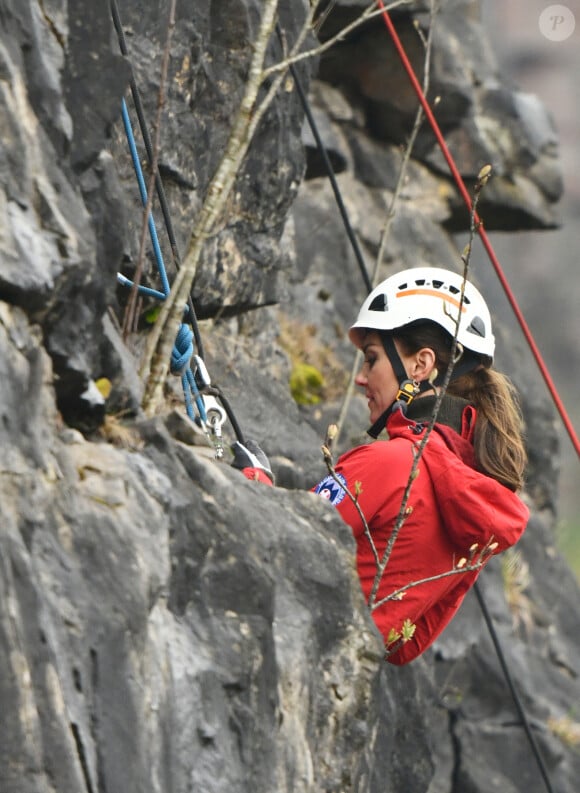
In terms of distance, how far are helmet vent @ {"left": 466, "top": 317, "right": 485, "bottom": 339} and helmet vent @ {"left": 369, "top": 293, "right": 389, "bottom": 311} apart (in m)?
0.34

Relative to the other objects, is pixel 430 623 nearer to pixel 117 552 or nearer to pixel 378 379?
pixel 378 379

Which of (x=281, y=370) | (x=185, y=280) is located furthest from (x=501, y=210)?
(x=185, y=280)

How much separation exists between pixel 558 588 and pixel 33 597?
935 centimetres

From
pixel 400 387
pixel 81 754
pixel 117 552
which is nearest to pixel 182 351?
pixel 400 387

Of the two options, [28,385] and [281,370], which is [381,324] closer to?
[28,385]

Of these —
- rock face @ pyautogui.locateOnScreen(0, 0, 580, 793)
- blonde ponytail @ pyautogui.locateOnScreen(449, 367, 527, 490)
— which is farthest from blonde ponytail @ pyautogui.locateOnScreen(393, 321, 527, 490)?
rock face @ pyautogui.locateOnScreen(0, 0, 580, 793)

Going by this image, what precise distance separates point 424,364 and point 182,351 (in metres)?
1.06

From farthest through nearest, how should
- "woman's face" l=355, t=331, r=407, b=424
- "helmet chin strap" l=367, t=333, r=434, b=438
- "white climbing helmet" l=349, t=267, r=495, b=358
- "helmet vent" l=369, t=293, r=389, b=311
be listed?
"helmet vent" l=369, t=293, r=389, b=311, "white climbing helmet" l=349, t=267, r=495, b=358, "woman's face" l=355, t=331, r=407, b=424, "helmet chin strap" l=367, t=333, r=434, b=438

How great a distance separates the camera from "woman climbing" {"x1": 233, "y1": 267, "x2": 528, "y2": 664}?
15.5 ft

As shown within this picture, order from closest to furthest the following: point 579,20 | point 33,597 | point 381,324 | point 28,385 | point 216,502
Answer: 1. point 33,597
2. point 28,385
3. point 216,502
4. point 381,324
5. point 579,20

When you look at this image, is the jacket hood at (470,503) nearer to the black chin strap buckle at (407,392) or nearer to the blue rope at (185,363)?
the black chin strap buckle at (407,392)

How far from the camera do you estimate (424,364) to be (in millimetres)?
5402

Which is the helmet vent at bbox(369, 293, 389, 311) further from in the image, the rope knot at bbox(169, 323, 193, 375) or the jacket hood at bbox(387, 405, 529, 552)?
the rope knot at bbox(169, 323, 193, 375)

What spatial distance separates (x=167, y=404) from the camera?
4.72 metres
